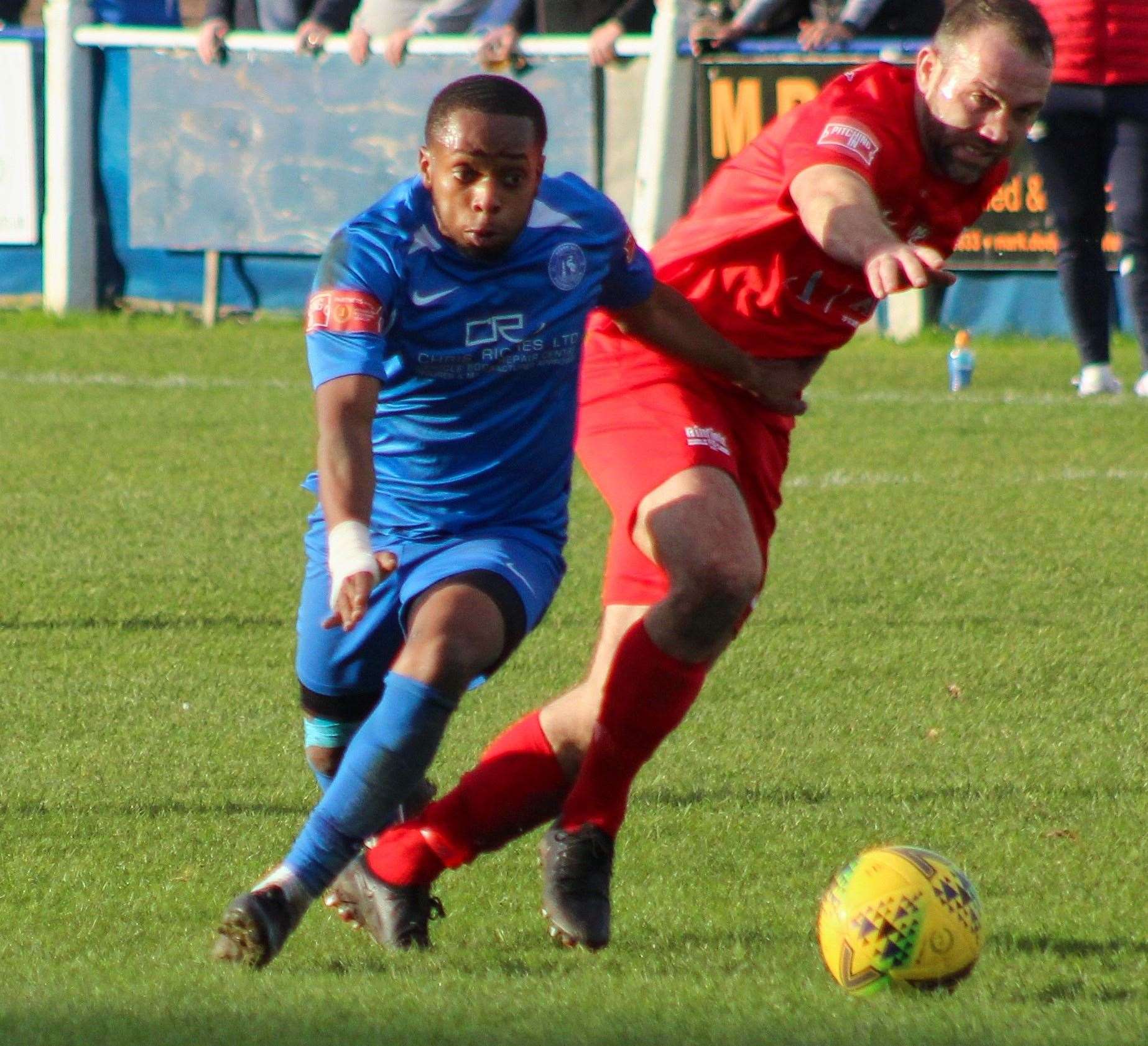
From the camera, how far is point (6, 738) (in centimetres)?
561

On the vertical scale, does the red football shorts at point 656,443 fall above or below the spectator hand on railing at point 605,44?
below

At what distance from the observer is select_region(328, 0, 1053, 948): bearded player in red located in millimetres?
4305

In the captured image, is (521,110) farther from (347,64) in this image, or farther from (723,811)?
(347,64)

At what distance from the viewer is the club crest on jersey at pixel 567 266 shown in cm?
429

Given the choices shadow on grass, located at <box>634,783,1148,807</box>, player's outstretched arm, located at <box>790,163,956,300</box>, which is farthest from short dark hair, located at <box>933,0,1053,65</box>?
shadow on grass, located at <box>634,783,1148,807</box>

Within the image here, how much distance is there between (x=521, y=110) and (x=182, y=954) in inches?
65.8

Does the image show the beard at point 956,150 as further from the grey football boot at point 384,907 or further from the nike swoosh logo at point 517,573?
the grey football boot at point 384,907

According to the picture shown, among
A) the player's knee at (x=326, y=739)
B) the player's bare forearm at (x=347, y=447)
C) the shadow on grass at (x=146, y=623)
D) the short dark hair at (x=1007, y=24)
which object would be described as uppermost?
the short dark hair at (x=1007, y=24)

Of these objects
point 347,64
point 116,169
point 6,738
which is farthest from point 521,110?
point 116,169

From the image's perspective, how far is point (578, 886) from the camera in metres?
4.23

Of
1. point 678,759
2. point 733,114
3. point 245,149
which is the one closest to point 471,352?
point 678,759

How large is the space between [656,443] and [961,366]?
7133 millimetres

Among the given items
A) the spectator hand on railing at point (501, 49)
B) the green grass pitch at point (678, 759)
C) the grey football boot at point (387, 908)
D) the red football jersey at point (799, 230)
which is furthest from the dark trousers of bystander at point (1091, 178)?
the grey football boot at point (387, 908)

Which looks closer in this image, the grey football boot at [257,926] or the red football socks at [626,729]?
the grey football boot at [257,926]
